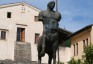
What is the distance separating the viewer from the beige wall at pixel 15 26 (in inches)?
1520

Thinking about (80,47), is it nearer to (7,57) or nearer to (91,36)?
(91,36)

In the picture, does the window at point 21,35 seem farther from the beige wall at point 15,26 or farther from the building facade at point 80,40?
the building facade at point 80,40

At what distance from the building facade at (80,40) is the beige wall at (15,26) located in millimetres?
5120

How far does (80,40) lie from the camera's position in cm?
3841

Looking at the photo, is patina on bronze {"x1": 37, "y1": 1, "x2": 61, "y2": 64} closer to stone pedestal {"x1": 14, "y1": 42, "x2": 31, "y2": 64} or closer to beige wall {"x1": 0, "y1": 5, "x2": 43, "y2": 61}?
beige wall {"x1": 0, "y1": 5, "x2": 43, "y2": 61}

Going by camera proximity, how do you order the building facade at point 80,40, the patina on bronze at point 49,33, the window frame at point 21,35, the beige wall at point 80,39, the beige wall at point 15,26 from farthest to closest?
the window frame at point 21,35 → the beige wall at point 15,26 → the beige wall at point 80,39 → the building facade at point 80,40 → the patina on bronze at point 49,33

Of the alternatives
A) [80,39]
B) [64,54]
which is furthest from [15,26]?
[80,39]

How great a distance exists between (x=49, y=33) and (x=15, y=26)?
101 feet

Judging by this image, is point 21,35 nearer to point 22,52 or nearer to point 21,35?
point 21,35

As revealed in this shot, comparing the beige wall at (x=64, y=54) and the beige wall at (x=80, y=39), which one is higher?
the beige wall at (x=80, y=39)

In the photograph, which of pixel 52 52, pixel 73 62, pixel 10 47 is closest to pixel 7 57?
pixel 10 47

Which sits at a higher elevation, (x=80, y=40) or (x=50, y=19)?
(x=80, y=40)

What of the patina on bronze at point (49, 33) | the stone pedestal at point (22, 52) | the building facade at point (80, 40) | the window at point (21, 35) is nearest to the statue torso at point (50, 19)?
the patina on bronze at point (49, 33)

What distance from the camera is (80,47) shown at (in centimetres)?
3825
